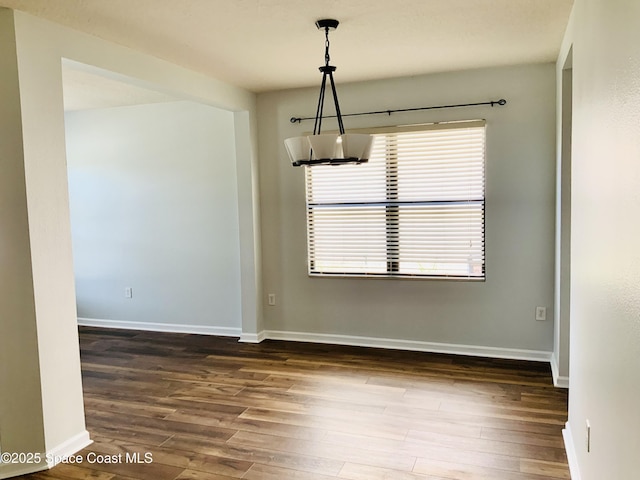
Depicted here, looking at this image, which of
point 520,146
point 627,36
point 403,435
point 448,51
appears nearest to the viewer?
point 627,36

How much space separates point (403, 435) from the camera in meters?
2.91

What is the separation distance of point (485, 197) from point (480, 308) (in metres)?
0.96

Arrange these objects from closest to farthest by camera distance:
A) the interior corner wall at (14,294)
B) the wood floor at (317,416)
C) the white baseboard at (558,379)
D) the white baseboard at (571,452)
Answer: the white baseboard at (571,452) → the interior corner wall at (14,294) → the wood floor at (317,416) → the white baseboard at (558,379)

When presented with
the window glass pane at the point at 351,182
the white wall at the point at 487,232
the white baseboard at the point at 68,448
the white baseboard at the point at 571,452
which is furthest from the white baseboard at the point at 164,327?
the white baseboard at the point at 571,452

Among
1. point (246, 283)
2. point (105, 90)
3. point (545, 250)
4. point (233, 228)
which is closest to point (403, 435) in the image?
point (545, 250)

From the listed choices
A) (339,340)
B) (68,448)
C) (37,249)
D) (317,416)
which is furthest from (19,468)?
(339,340)

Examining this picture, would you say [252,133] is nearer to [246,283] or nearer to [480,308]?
[246,283]

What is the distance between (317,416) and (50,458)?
153 centimetres

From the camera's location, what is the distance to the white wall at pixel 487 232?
4051 millimetres

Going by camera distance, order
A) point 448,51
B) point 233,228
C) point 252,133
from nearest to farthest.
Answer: point 448,51 → point 252,133 → point 233,228

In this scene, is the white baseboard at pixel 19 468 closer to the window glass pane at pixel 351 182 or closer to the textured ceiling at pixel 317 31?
the textured ceiling at pixel 317 31

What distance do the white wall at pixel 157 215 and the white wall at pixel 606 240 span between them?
348 centimetres

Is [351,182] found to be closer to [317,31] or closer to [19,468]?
[317,31]

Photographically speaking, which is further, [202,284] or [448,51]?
[202,284]
